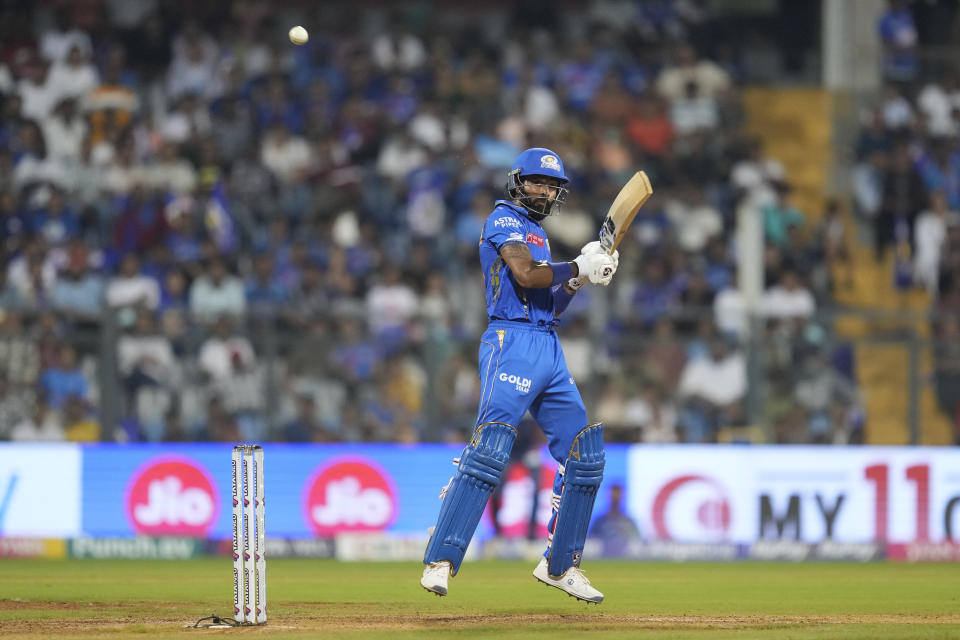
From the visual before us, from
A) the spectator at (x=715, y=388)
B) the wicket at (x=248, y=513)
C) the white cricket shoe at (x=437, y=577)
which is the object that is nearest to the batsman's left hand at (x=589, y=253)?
the white cricket shoe at (x=437, y=577)

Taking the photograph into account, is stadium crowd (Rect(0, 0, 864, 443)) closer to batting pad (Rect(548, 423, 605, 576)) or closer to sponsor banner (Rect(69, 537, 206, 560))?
sponsor banner (Rect(69, 537, 206, 560))

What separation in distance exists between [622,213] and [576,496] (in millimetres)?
1689

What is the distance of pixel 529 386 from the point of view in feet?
27.1

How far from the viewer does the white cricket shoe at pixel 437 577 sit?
314 inches

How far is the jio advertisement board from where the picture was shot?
46.3 ft

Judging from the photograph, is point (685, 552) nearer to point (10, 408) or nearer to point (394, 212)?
point (394, 212)

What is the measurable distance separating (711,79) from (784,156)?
1538mm

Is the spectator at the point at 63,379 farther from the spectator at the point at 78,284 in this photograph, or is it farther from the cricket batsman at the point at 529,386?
the cricket batsman at the point at 529,386

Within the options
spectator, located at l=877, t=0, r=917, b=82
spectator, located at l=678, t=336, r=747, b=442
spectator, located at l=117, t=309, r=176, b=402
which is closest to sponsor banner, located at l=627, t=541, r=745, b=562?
spectator, located at l=678, t=336, r=747, b=442

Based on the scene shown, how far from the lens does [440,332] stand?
565 inches

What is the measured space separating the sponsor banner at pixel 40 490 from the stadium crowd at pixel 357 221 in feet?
A: 1.11

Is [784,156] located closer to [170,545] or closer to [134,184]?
[134,184]

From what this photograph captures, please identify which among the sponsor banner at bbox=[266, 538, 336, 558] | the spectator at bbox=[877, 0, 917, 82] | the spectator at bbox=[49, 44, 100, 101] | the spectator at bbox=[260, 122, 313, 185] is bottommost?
the sponsor banner at bbox=[266, 538, 336, 558]

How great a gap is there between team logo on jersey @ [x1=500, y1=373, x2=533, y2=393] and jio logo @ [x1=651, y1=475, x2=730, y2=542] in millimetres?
6254
